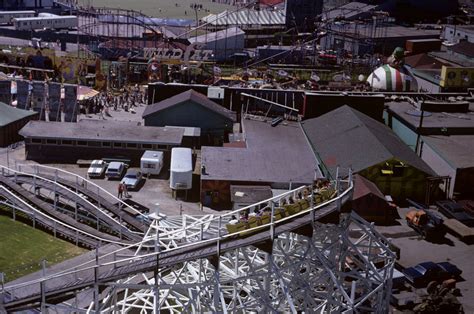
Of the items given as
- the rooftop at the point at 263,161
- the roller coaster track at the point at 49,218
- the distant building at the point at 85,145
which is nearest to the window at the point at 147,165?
the distant building at the point at 85,145

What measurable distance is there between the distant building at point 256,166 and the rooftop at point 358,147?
3.31 ft

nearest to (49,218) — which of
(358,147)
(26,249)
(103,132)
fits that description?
(26,249)

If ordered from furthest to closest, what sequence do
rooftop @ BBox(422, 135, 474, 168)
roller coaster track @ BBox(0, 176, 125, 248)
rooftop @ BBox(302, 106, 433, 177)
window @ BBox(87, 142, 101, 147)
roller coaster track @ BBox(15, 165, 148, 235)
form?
window @ BBox(87, 142, 101, 147) → rooftop @ BBox(422, 135, 474, 168) → rooftop @ BBox(302, 106, 433, 177) → roller coaster track @ BBox(15, 165, 148, 235) → roller coaster track @ BBox(0, 176, 125, 248)

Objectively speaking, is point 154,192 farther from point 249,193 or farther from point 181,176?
point 249,193

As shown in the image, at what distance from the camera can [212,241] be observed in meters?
22.9

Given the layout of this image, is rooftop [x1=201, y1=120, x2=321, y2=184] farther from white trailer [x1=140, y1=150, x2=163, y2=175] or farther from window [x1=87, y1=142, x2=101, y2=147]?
window [x1=87, y1=142, x2=101, y2=147]

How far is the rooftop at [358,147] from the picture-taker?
138ft

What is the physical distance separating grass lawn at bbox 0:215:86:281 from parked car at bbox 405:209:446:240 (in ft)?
61.1

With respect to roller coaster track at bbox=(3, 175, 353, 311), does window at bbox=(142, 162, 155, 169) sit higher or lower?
lower

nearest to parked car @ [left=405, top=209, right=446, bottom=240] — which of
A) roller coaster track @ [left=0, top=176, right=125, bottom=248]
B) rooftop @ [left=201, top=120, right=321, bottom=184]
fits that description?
rooftop @ [left=201, top=120, right=321, bottom=184]

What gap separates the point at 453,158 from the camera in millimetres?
43844

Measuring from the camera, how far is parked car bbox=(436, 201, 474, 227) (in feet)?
127

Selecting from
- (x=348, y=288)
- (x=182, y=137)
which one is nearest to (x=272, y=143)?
(x=182, y=137)

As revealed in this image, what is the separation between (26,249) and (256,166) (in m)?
16.3
